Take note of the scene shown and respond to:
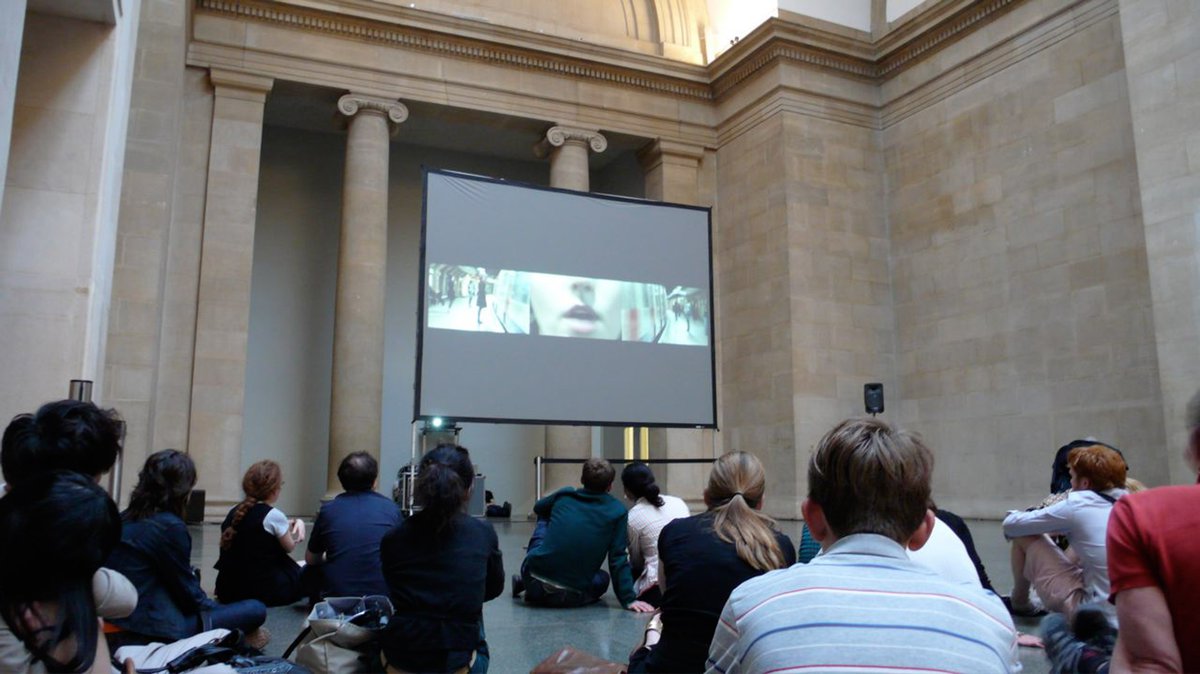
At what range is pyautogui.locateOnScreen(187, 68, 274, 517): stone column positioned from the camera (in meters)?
13.1

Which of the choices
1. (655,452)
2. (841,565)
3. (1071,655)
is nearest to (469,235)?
(655,452)

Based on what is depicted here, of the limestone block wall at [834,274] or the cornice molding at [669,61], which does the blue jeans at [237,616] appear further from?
the cornice molding at [669,61]

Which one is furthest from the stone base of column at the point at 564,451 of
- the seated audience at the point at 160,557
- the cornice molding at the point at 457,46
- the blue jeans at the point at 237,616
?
the seated audience at the point at 160,557

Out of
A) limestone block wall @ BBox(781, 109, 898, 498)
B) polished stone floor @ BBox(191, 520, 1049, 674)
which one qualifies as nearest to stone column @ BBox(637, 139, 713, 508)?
limestone block wall @ BBox(781, 109, 898, 498)

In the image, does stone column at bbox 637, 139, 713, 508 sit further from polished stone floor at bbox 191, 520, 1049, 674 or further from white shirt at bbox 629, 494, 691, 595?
white shirt at bbox 629, 494, 691, 595

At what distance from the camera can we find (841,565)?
1700 millimetres

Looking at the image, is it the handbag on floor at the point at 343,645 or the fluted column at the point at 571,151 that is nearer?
the handbag on floor at the point at 343,645

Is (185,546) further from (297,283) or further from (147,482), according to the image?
(297,283)

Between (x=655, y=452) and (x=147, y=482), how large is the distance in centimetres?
1271

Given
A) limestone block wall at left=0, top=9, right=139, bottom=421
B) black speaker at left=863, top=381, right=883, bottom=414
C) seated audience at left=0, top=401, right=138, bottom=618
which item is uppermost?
limestone block wall at left=0, top=9, right=139, bottom=421

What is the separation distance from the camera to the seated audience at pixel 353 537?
16.9 ft

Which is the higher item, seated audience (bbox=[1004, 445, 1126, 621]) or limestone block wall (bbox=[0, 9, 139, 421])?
limestone block wall (bbox=[0, 9, 139, 421])

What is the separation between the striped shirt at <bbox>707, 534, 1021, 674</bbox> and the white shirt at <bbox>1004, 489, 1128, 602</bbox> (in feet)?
10.3

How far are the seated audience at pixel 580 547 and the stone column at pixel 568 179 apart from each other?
9.30 meters
